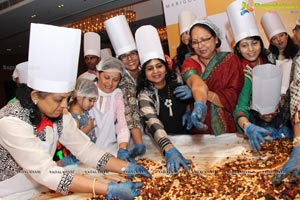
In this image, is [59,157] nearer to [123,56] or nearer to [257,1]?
[123,56]

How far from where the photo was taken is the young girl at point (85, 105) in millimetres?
1896

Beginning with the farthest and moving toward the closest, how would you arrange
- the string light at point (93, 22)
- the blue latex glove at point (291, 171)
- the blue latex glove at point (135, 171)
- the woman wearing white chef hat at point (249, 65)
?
the string light at point (93, 22) < the woman wearing white chef hat at point (249, 65) < the blue latex glove at point (135, 171) < the blue latex glove at point (291, 171)

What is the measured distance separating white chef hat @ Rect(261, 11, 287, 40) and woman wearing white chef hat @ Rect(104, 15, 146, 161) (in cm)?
105

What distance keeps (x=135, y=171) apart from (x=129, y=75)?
0.90m

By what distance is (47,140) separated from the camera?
1305 millimetres

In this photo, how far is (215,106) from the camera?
1.73m

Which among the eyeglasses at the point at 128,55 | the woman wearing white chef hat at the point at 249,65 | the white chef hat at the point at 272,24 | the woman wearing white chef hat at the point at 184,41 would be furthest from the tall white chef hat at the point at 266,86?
the white chef hat at the point at 272,24

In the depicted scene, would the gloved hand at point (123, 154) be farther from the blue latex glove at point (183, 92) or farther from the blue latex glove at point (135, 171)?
the blue latex glove at point (183, 92)

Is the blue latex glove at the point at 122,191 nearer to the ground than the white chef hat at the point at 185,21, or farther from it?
nearer to the ground

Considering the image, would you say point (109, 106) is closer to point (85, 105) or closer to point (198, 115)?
point (85, 105)

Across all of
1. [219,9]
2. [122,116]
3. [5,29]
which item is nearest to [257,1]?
[219,9]

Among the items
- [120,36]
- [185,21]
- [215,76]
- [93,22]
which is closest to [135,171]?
[215,76]

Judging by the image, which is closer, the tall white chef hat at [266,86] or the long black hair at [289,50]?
the tall white chef hat at [266,86]

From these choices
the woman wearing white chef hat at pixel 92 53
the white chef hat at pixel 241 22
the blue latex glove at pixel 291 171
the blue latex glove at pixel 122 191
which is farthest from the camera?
the woman wearing white chef hat at pixel 92 53
